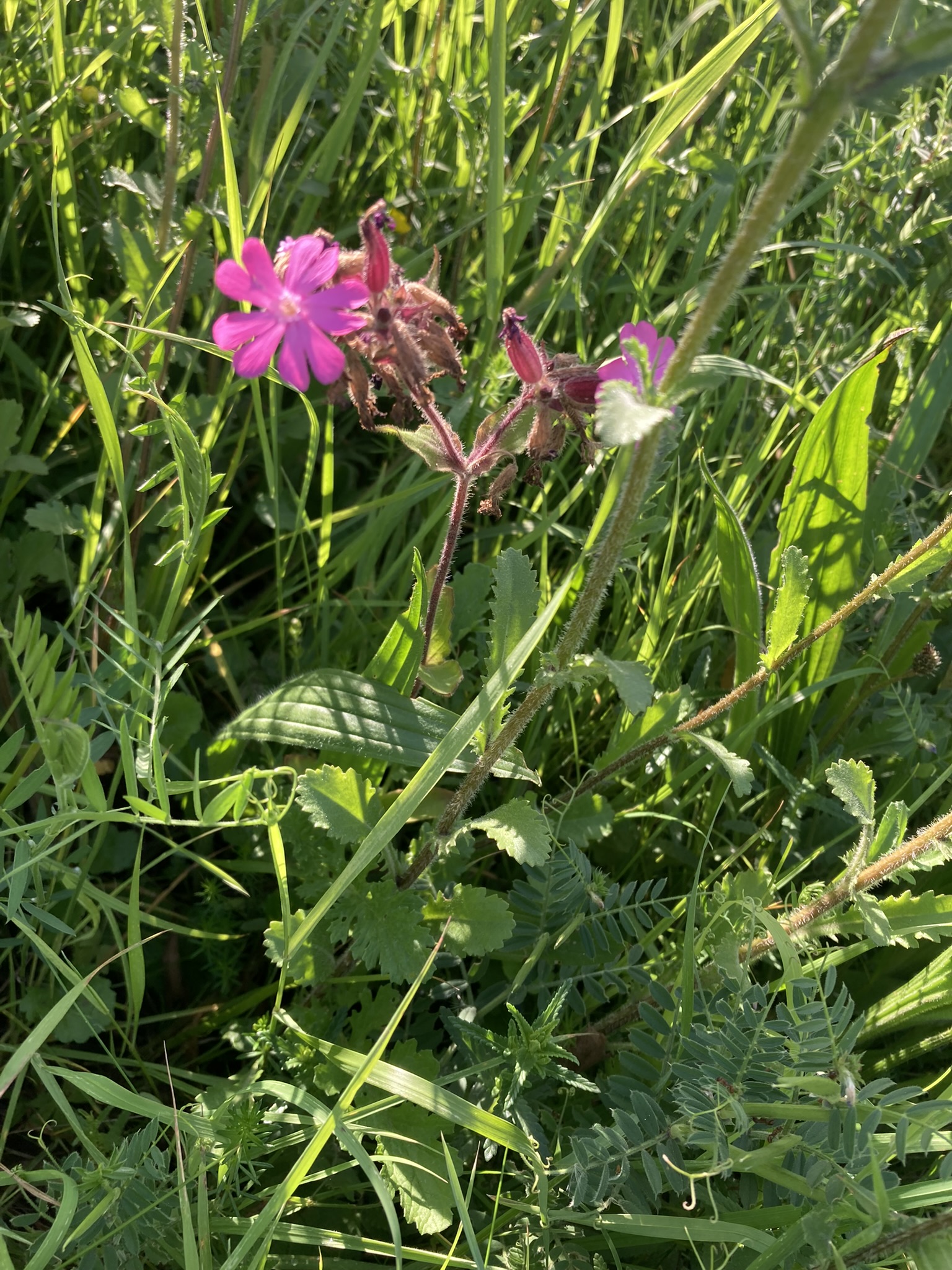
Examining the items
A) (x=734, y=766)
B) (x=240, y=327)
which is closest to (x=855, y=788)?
(x=734, y=766)

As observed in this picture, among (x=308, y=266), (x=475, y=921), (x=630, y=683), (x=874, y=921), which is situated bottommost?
(x=475, y=921)

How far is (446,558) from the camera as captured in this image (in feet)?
5.67

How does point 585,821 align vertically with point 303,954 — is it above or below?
above

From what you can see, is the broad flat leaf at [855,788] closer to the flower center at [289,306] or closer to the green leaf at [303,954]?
the green leaf at [303,954]

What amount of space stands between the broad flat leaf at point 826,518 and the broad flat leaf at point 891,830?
1.86 ft

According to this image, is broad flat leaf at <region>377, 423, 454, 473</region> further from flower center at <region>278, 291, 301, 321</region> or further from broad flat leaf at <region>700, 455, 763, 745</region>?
broad flat leaf at <region>700, 455, 763, 745</region>

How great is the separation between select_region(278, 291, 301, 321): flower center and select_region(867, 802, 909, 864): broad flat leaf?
1146mm

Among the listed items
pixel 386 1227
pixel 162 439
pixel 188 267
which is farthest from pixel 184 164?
pixel 386 1227

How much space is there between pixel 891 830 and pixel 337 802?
34.6 inches

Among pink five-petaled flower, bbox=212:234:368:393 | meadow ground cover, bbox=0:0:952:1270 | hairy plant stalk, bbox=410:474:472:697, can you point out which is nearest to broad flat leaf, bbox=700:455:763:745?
meadow ground cover, bbox=0:0:952:1270

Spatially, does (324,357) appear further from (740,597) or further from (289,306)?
(740,597)

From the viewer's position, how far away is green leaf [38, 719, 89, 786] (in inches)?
54.8

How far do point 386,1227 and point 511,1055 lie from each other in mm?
408

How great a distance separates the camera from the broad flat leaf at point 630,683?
1.35 meters
